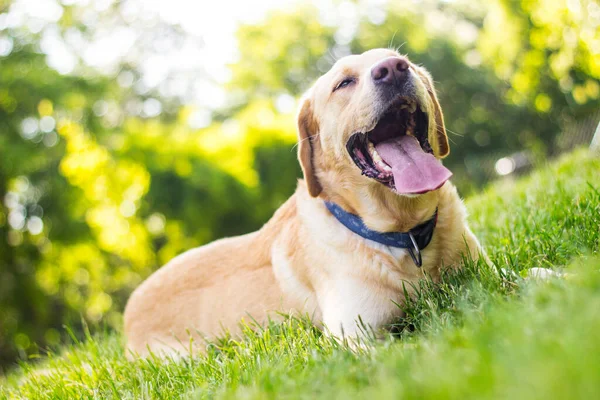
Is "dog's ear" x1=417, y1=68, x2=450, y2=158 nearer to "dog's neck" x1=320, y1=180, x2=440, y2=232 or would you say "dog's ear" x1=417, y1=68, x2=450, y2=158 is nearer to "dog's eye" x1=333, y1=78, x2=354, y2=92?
"dog's neck" x1=320, y1=180, x2=440, y2=232

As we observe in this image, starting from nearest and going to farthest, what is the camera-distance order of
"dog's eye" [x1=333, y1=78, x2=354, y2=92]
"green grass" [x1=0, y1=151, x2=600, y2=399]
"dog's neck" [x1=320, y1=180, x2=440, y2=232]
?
"green grass" [x1=0, y1=151, x2=600, y2=399] → "dog's neck" [x1=320, y1=180, x2=440, y2=232] → "dog's eye" [x1=333, y1=78, x2=354, y2=92]

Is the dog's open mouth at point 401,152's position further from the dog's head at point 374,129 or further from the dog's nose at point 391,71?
the dog's nose at point 391,71

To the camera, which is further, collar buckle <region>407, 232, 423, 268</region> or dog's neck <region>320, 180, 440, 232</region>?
dog's neck <region>320, 180, 440, 232</region>

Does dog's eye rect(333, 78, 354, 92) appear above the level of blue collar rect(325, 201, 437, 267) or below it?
above

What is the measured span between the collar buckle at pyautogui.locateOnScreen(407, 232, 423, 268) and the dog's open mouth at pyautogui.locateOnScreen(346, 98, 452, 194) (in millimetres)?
318

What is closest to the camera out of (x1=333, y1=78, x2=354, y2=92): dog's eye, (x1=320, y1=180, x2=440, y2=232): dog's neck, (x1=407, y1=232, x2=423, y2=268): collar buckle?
(x1=407, y1=232, x2=423, y2=268): collar buckle

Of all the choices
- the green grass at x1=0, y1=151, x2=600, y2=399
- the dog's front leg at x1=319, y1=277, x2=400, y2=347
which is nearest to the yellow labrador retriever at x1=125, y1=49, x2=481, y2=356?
the dog's front leg at x1=319, y1=277, x2=400, y2=347

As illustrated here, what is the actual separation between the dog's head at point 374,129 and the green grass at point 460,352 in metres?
0.62

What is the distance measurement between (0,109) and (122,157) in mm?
2886

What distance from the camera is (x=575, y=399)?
1159 millimetres

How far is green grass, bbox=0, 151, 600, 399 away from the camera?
1378 mm

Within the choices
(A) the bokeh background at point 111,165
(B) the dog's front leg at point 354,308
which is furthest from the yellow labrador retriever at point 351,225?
(A) the bokeh background at point 111,165

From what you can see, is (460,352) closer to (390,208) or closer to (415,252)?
(415,252)

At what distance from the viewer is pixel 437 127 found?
3.66 meters
